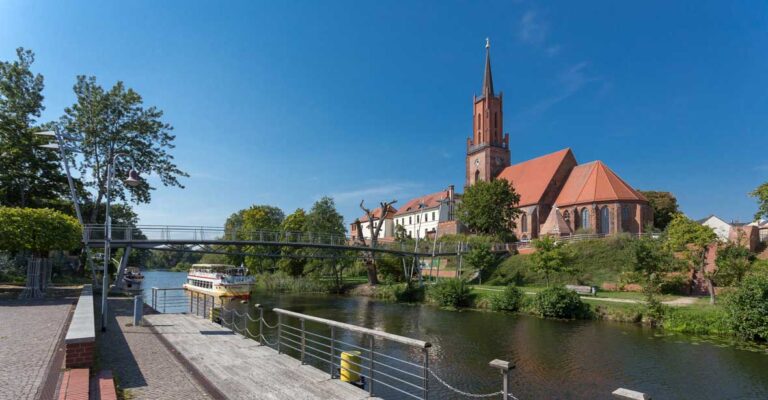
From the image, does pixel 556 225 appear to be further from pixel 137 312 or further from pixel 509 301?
pixel 137 312

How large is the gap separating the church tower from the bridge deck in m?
65.7

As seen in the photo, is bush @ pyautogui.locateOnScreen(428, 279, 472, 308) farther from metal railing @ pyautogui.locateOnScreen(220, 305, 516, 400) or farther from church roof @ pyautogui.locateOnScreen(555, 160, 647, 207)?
church roof @ pyautogui.locateOnScreen(555, 160, 647, 207)

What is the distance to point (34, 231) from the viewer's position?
2161cm

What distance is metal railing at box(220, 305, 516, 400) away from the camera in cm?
809

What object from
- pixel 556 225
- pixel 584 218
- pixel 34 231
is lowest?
pixel 34 231

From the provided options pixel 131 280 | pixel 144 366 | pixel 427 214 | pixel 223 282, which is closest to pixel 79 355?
pixel 144 366

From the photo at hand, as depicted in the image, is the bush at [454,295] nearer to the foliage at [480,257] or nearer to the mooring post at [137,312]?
the foliage at [480,257]

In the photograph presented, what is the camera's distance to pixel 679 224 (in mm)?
32312

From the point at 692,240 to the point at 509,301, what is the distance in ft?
44.5

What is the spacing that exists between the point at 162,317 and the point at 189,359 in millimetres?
7348

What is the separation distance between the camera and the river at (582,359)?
12.9m

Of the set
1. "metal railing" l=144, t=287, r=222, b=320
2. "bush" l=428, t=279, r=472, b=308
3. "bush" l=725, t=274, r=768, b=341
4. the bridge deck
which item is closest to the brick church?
"bush" l=428, t=279, r=472, b=308

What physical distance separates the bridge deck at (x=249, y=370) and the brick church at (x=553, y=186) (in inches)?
1822

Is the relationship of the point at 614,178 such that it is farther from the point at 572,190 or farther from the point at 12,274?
the point at 12,274
